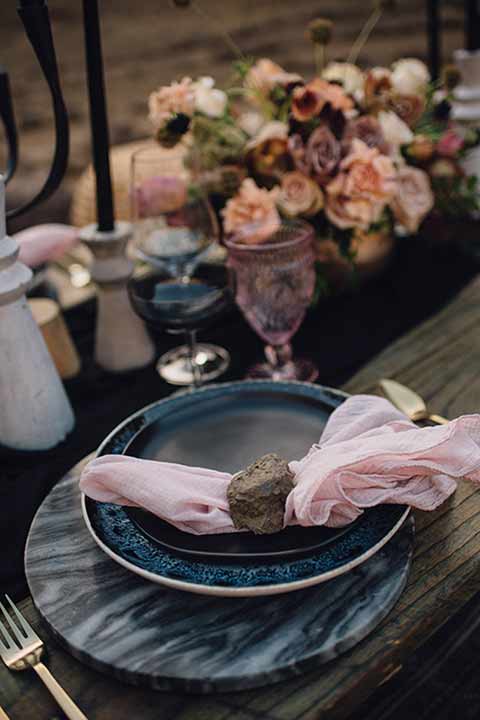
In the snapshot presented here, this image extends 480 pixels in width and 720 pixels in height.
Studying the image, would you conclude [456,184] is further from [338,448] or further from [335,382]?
[338,448]

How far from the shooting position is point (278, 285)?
96cm

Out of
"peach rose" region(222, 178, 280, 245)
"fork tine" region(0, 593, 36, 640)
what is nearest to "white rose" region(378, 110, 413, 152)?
"peach rose" region(222, 178, 280, 245)

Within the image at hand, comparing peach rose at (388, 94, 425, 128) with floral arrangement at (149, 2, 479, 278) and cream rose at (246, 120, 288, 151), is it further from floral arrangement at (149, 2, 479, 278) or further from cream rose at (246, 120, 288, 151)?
cream rose at (246, 120, 288, 151)

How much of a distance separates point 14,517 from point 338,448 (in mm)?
344

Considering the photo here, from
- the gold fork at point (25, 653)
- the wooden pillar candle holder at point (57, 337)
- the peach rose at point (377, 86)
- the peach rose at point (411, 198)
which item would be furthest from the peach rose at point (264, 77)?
the gold fork at point (25, 653)

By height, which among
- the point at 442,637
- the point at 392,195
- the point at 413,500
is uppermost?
the point at 392,195

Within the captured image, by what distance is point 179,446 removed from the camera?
77cm

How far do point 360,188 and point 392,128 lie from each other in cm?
15

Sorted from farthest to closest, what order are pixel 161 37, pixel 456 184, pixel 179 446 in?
pixel 161 37 → pixel 456 184 → pixel 179 446

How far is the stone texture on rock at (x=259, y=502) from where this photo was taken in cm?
62

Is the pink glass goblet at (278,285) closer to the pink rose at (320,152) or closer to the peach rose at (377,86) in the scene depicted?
the pink rose at (320,152)

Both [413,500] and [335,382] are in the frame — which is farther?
[335,382]

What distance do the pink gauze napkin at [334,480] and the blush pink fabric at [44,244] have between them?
528 millimetres

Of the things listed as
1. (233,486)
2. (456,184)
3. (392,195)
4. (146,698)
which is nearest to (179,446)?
(233,486)
